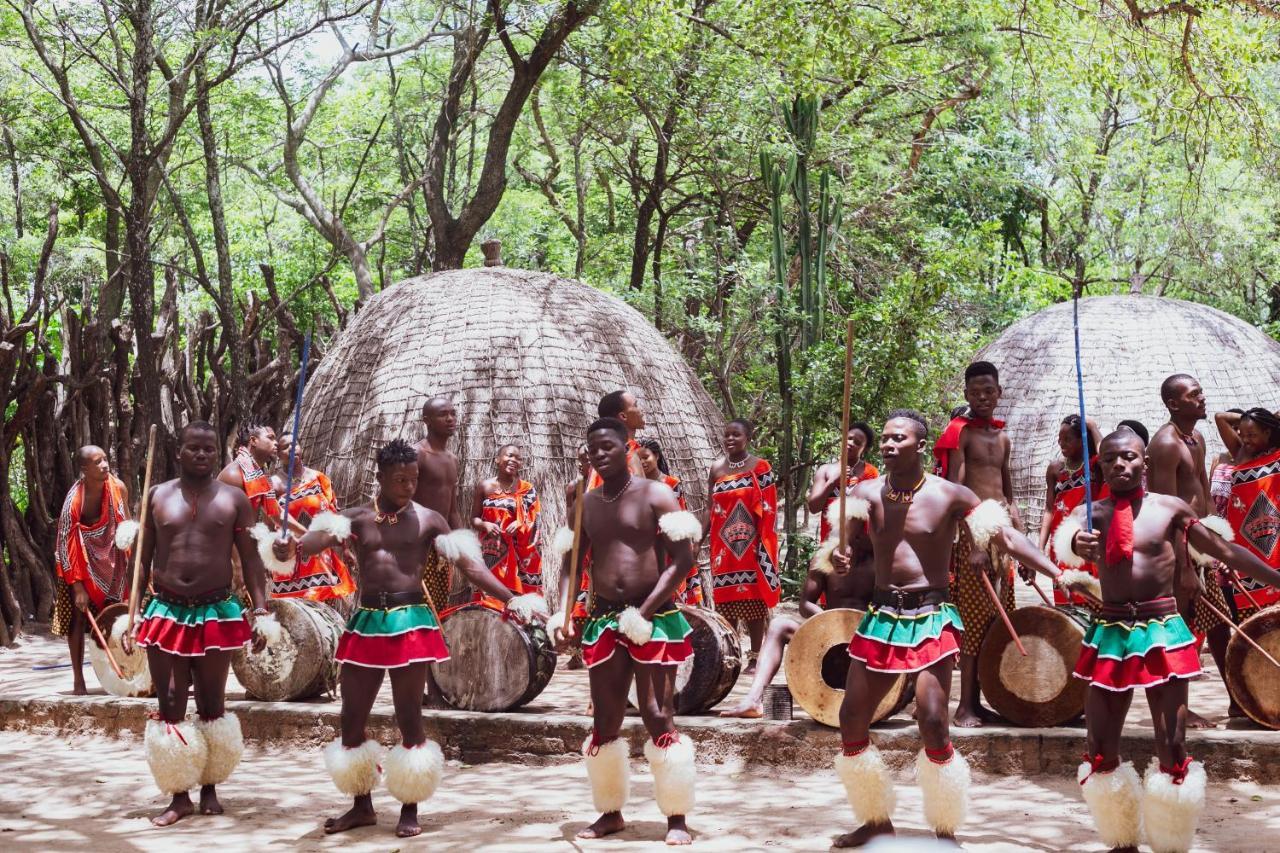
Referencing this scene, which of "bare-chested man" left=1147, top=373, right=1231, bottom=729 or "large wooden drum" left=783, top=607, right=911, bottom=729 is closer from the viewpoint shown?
"large wooden drum" left=783, top=607, right=911, bottom=729

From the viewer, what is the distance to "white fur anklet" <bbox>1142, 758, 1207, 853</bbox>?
4.66m

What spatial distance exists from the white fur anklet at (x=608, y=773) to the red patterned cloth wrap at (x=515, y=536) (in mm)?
3750

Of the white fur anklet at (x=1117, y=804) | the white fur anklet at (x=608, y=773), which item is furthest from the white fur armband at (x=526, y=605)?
the white fur anklet at (x=1117, y=804)

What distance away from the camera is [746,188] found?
647 inches

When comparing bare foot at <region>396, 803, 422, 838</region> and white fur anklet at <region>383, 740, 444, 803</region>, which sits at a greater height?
white fur anklet at <region>383, 740, 444, 803</region>

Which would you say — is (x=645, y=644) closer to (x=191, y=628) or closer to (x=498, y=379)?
(x=191, y=628)

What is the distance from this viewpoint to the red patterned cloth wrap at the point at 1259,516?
6996 millimetres

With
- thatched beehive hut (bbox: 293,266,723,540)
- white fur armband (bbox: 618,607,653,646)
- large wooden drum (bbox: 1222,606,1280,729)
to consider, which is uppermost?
thatched beehive hut (bbox: 293,266,723,540)

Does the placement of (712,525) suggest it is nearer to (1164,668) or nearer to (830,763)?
(830,763)

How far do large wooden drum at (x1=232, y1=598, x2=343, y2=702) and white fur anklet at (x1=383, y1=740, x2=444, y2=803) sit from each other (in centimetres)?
215

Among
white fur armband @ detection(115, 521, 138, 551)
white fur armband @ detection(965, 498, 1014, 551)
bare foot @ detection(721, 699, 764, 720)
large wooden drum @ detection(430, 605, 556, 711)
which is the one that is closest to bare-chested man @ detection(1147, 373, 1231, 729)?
bare foot @ detection(721, 699, 764, 720)

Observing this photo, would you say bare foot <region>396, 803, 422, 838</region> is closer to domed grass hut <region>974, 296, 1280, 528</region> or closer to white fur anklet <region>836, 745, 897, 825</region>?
white fur anklet <region>836, 745, 897, 825</region>

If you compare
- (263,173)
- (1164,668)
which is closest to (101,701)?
(1164,668)

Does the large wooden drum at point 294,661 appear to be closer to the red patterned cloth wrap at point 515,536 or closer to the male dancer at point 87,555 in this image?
the male dancer at point 87,555
